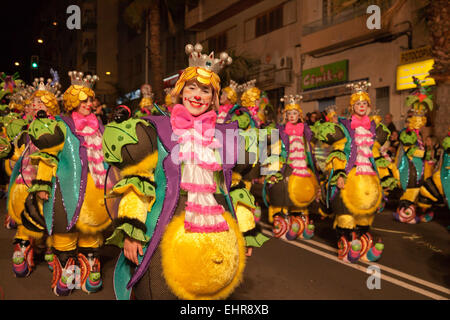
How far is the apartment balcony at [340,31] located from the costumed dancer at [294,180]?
9.56 metres

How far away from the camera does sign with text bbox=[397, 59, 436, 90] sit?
13648 millimetres

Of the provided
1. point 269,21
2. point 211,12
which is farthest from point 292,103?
point 211,12

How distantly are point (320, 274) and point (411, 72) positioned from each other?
11.4 meters

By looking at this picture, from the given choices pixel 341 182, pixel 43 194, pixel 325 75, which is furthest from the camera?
pixel 325 75

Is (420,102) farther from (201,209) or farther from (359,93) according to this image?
(201,209)

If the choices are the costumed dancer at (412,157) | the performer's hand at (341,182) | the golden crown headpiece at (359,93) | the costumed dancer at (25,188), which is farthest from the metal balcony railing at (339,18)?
the costumed dancer at (25,188)

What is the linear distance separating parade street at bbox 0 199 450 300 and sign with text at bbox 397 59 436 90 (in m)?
8.36

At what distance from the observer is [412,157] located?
26.9ft

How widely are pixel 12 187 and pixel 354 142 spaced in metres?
4.34

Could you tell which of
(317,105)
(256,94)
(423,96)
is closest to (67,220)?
(256,94)

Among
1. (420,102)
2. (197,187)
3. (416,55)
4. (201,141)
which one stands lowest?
(197,187)

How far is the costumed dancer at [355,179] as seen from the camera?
204 inches

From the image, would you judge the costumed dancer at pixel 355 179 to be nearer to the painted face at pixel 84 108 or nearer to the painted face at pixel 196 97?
the painted face at pixel 84 108
